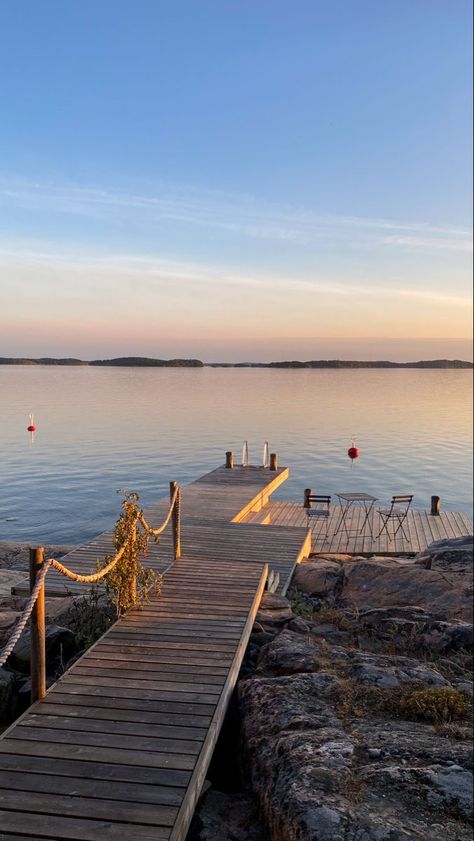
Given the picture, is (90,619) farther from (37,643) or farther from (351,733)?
(351,733)

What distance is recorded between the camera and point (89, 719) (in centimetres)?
541

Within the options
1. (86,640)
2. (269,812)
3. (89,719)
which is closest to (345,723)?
(269,812)

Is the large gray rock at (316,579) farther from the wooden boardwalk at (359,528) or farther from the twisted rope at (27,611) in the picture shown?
the twisted rope at (27,611)

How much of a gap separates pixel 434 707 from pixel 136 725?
2.86 m

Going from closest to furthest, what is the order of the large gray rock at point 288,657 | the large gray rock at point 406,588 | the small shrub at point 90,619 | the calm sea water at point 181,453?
the large gray rock at point 288,657 < the small shrub at point 90,619 < the large gray rock at point 406,588 < the calm sea water at point 181,453

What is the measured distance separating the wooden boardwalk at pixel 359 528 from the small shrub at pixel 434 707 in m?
10.1

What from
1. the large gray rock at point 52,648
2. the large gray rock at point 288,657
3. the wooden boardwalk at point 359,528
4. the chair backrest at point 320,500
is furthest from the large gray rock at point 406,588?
the chair backrest at point 320,500

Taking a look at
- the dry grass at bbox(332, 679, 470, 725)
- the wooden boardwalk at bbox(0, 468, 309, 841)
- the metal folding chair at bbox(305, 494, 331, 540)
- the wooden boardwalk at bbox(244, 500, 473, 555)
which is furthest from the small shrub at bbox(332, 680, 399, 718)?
the metal folding chair at bbox(305, 494, 331, 540)

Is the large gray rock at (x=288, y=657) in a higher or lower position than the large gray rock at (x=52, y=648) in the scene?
lower

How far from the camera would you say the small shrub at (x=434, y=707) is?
19.9 feet

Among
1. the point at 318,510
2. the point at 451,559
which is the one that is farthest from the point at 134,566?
the point at 318,510

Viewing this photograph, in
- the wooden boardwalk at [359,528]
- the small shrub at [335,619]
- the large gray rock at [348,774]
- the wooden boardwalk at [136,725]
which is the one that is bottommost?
the wooden boardwalk at [359,528]

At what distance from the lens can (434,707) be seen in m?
6.11

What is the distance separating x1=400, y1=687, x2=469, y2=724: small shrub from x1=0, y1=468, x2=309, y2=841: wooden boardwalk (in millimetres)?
1762
